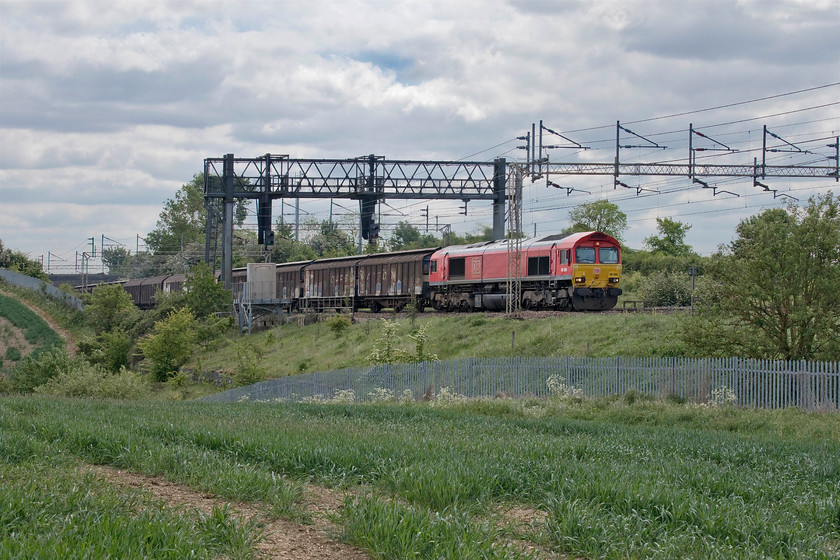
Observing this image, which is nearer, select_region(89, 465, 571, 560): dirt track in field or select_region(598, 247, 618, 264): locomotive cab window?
select_region(89, 465, 571, 560): dirt track in field

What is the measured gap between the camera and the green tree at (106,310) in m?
62.6

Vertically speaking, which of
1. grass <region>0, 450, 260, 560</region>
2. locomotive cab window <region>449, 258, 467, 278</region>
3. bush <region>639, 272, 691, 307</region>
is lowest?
grass <region>0, 450, 260, 560</region>

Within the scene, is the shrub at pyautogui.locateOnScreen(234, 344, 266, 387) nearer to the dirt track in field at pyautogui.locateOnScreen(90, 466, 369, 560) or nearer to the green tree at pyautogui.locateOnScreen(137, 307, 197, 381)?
the green tree at pyautogui.locateOnScreen(137, 307, 197, 381)

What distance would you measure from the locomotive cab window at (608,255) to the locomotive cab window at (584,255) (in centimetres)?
62

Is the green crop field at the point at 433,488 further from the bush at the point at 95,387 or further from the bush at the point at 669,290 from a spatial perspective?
the bush at the point at 669,290

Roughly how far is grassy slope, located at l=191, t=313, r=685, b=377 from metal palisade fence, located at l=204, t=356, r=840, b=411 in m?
3.15

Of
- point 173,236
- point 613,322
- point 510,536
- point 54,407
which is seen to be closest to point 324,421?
point 54,407

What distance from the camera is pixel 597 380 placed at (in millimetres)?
24828

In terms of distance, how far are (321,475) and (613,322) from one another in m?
24.7

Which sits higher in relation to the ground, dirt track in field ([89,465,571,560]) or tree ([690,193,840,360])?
tree ([690,193,840,360])

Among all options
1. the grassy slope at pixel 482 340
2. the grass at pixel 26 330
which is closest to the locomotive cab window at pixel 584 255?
the grassy slope at pixel 482 340

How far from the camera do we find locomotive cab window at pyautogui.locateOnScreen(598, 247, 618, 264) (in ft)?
123

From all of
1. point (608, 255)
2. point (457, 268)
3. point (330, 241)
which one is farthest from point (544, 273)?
point (330, 241)

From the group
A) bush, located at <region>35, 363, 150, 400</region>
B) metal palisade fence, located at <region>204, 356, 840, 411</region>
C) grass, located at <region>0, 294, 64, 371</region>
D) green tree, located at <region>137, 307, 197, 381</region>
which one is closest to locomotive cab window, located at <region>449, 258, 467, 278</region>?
metal palisade fence, located at <region>204, 356, 840, 411</region>
